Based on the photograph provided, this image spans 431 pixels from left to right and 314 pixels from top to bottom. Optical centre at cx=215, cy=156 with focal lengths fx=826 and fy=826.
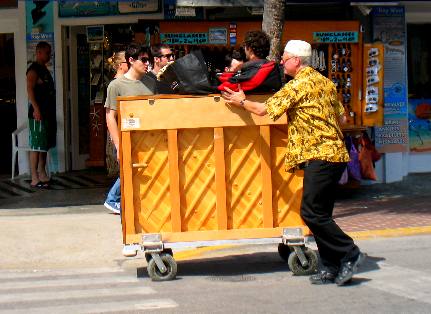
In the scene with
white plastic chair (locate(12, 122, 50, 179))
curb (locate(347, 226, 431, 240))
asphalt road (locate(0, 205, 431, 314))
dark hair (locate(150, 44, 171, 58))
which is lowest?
asphalt road (locate(0, 205, 431, 314))

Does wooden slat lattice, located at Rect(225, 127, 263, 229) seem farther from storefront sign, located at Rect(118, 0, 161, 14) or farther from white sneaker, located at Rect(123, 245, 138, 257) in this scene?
storefront sign, located at Rect(118, 0, 161, 14)

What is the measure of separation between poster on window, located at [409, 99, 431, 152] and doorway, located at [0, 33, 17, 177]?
22.2ft

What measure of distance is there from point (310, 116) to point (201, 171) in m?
1.11

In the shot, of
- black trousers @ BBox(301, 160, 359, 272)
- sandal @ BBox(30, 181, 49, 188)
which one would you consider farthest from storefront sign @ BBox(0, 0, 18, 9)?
black trousers @ BBox(301, 160, 359, 272)

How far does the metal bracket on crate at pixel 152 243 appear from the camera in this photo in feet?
23.4

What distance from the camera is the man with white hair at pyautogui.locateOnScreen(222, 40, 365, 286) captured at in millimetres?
6816

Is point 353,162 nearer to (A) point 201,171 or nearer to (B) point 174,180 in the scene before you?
(A) point 201,171

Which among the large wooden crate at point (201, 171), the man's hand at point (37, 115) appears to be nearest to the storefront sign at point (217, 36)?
the man's hand at point (37, 115)

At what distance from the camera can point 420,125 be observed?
14.0 meters

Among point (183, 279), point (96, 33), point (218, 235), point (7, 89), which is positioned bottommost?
point (183, 279)

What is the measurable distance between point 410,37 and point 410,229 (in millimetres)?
5290

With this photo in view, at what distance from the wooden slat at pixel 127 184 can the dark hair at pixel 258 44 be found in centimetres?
137

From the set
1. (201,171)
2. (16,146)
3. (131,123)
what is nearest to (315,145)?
(201,171)

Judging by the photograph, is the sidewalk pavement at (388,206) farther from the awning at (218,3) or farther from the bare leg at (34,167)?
the bare leg at (34,167)
